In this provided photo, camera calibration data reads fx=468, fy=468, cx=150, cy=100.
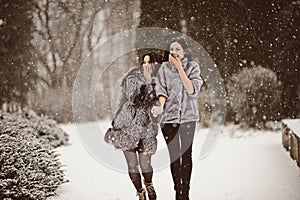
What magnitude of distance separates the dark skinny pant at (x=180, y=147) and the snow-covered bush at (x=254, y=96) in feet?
6.12

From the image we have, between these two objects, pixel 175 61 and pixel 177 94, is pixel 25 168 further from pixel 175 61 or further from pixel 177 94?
pixel 175 61

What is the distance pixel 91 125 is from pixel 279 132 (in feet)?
6.85

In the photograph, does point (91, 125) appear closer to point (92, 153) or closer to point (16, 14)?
point (92, 153)

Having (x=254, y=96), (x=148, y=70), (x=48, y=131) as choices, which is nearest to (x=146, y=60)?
(x=148, y=70)

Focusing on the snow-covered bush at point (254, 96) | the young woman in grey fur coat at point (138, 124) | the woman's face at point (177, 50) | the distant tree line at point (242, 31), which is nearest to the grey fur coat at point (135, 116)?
the young woman in grey fur coat at point (138, 124)

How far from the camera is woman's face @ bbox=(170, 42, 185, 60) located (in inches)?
128

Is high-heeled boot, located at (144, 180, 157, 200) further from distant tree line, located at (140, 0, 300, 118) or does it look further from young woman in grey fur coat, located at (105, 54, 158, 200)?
distant tree line, located at (140, 0, 300, 118)

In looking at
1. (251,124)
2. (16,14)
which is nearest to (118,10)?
(16,14)

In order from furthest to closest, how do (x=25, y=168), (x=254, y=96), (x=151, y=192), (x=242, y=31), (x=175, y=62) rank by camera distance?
(x=254, y=96), (x=242, y=31), (x=25, y=168), (x=151, y=192), (x=175, y=62)

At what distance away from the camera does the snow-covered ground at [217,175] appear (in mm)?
3674

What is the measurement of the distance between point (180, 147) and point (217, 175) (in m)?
0.88

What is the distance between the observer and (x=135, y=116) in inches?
131

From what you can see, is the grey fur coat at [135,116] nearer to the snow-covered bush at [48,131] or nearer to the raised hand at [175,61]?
the raised hand at [175,61]

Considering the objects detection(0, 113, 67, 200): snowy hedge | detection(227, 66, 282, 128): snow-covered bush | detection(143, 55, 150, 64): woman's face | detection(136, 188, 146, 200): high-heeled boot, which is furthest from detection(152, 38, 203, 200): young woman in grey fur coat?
detection(227, 66, 282, 128): snow-covered bush
